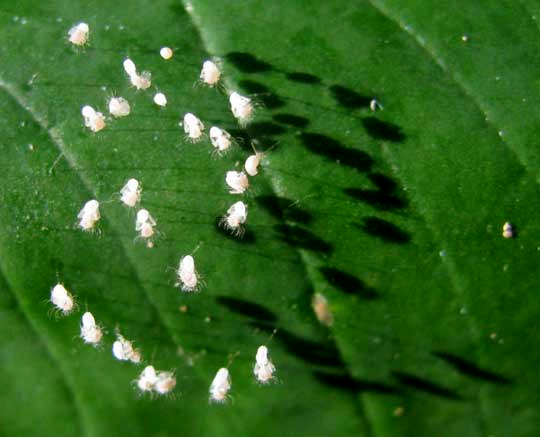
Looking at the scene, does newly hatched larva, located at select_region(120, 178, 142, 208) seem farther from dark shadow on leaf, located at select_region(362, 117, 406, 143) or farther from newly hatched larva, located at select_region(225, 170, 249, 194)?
dark shadow on leaf, located at select_region(362, 117, 406, 143)

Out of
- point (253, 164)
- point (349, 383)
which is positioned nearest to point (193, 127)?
point (253, 164)

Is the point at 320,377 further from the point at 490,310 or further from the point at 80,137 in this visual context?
the point at 80,137

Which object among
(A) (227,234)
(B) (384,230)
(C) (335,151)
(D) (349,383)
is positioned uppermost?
(C) (335,151)

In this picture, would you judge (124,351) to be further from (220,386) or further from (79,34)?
(79,34)

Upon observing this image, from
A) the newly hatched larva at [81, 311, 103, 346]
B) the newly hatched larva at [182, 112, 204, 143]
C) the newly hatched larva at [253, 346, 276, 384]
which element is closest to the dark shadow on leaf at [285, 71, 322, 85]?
the newly hatched larva at [182, 112, 204, 143]

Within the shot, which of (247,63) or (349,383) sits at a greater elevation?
(247,63)

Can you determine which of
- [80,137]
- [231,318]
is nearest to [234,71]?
[80,137]
